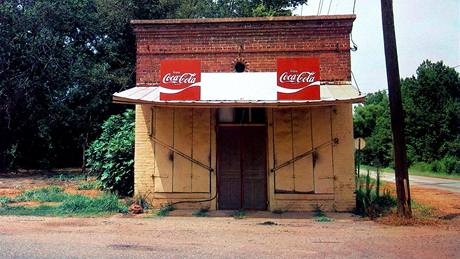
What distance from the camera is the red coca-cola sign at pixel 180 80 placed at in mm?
10938

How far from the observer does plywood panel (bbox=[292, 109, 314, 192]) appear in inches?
469

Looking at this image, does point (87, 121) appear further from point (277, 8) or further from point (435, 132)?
point (435, 132)

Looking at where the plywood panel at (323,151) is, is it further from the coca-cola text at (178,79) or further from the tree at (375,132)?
the tree at (375,132)

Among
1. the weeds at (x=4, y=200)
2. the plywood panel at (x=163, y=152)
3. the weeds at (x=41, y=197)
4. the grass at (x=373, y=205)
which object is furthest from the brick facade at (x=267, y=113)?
the weeds at (x=4, y=200)

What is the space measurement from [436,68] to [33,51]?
35.8m

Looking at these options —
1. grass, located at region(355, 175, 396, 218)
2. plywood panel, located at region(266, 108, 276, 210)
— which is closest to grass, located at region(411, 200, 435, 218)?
grass, located at region(355, 175, 396, 218)

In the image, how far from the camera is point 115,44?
31.4 meters

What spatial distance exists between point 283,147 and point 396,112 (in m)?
3.26

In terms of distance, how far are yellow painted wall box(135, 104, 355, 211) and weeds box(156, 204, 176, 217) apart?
266 millimetres

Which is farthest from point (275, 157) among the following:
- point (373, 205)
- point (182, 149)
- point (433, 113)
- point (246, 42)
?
point (433, 113)

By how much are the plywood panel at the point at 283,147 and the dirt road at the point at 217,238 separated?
158cm

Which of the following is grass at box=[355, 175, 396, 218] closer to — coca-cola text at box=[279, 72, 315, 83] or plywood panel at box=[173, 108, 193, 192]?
coca-cola text at box=[279, 72, 315, 83]

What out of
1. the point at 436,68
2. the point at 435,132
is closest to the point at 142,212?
the point at 435,132

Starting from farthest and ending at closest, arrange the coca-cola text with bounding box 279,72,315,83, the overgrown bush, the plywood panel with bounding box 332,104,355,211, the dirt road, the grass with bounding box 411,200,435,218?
1. the overgrown bush
2. the plywood panel with bounding box 332,104,355,211
3. the grass with bounding box 411,200,435,218
4. the coca-cola text with bounding box 279,72,315,83
5. the dirt road
